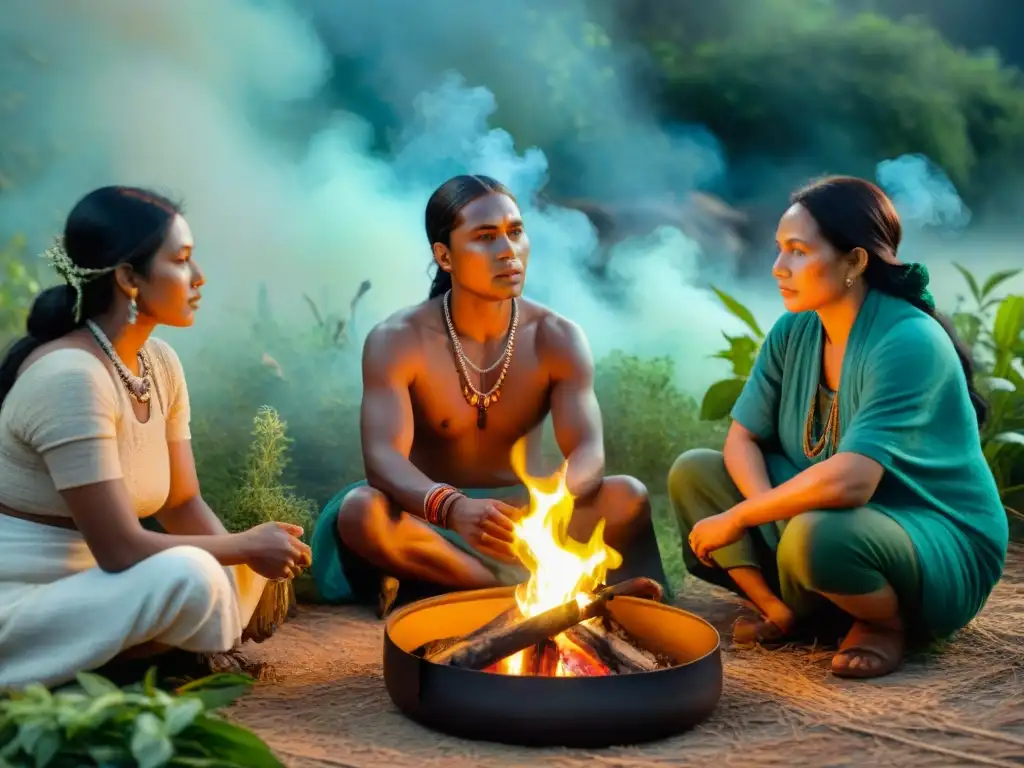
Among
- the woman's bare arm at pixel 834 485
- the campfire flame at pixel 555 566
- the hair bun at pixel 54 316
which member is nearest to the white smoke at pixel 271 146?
the hair bun at pixel 54 316

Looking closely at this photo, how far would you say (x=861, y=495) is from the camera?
3.63 m

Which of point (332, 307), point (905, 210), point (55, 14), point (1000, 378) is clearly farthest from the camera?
point (905, 210)

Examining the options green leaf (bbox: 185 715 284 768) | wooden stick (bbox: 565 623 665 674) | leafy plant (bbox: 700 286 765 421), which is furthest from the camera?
leafy plant (bbox: 700 286 765 421)

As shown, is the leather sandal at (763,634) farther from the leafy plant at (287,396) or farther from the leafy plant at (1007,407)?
the leafy plant at (287,396)

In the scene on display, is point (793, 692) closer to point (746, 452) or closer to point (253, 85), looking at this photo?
point (746, 452)

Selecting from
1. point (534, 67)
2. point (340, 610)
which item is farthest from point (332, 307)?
point (340, 610)

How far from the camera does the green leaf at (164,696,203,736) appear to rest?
2.59 m

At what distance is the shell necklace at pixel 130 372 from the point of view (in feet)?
10.9

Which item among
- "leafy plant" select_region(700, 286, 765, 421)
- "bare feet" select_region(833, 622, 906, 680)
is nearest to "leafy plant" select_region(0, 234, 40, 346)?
"leafy plant" select_region(700, 286, 765, 421)

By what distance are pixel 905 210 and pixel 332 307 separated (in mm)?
4004

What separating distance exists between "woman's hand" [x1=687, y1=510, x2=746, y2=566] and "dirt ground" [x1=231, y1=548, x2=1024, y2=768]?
0.38 meters

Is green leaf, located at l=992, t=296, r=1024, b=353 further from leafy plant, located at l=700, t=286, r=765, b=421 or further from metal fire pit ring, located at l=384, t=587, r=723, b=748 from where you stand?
metal fire pit ring, located at l=384, t=587, r=723, b=748

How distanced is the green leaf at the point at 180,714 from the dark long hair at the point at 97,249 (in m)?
1.17

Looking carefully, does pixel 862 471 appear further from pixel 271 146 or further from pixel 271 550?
pixel 271 146
